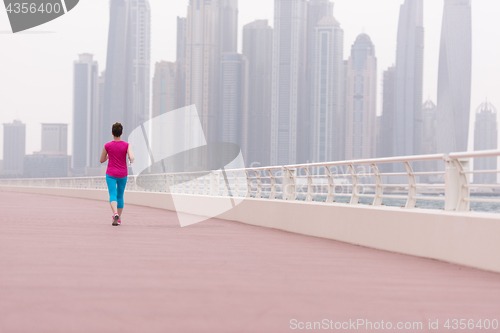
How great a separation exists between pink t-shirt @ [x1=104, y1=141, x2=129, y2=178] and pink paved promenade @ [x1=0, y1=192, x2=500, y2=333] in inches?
144

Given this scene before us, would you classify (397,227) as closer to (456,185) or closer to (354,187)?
(456,185)

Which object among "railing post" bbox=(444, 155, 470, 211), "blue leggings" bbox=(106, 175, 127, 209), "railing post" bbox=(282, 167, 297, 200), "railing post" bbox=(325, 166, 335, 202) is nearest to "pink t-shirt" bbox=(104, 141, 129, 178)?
"blue leggings" bbox=(106, 175, 127, 209)

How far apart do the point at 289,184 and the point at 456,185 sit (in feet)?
20.7

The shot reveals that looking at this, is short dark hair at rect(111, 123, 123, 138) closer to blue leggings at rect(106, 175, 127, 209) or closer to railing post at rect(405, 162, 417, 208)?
blue leggings at rect(106, 175, 127, 209)

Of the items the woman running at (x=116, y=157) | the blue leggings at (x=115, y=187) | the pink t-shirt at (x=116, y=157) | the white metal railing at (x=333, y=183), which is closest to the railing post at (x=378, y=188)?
the white metal railing at (x=333, y=183)

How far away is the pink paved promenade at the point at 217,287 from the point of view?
15.7 feet

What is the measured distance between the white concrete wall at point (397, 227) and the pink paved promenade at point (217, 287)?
276 millimetres

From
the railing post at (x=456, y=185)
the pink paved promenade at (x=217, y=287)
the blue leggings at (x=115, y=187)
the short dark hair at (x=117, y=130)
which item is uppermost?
the short dark hair at (x=117, y=130)

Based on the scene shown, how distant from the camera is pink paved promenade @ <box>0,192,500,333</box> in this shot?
4.79 meters

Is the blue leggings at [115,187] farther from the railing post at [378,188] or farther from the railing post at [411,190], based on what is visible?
the railing post at [411,190]

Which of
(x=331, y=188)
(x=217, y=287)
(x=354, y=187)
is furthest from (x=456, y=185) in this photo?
(x=217, y=287)

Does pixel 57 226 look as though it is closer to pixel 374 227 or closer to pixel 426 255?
pixel 374 227

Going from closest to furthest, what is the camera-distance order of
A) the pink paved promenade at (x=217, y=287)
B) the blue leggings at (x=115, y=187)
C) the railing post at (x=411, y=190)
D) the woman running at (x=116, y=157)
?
the pink paved promenade at (x=217, y=287), the railing post at (x=411, y=190), the woman running at (x=116, y=157), the blue leggings at (x=115, y=187)

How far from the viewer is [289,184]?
1538 cm
